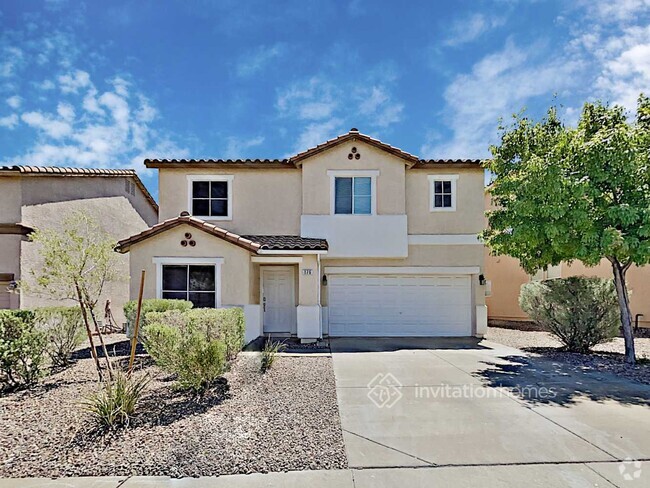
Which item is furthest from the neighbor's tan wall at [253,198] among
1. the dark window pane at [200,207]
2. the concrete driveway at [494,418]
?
the concrete driveway at [494,418]

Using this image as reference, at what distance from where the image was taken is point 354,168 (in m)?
15.7

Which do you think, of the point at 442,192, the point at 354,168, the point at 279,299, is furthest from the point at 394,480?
the point at 442,192

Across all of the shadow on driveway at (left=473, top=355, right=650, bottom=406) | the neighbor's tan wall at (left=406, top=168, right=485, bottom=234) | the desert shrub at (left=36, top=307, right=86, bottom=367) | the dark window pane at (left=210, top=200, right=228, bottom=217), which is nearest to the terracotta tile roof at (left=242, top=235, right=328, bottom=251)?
the dark window pane at (left=210, top=200, right=228, bottom=217)

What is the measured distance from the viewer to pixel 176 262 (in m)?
13.2

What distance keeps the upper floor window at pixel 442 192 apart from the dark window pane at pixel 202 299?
350 inches

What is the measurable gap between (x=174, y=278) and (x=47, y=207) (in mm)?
6265

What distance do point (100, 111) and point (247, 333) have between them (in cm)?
990

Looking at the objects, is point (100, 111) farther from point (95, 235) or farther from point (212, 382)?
point (212, 382)

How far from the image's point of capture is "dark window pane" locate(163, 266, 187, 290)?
43.8 ft

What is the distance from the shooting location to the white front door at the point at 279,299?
51.4 feet

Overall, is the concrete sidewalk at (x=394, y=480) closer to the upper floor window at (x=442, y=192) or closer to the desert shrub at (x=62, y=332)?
the desert shrub at (x=62, y=332)

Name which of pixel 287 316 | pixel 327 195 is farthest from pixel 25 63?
pixel 287 316

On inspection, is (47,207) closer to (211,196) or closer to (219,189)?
(211,196)

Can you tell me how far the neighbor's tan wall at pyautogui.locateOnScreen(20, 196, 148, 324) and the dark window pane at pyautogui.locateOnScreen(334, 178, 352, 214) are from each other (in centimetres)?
785
